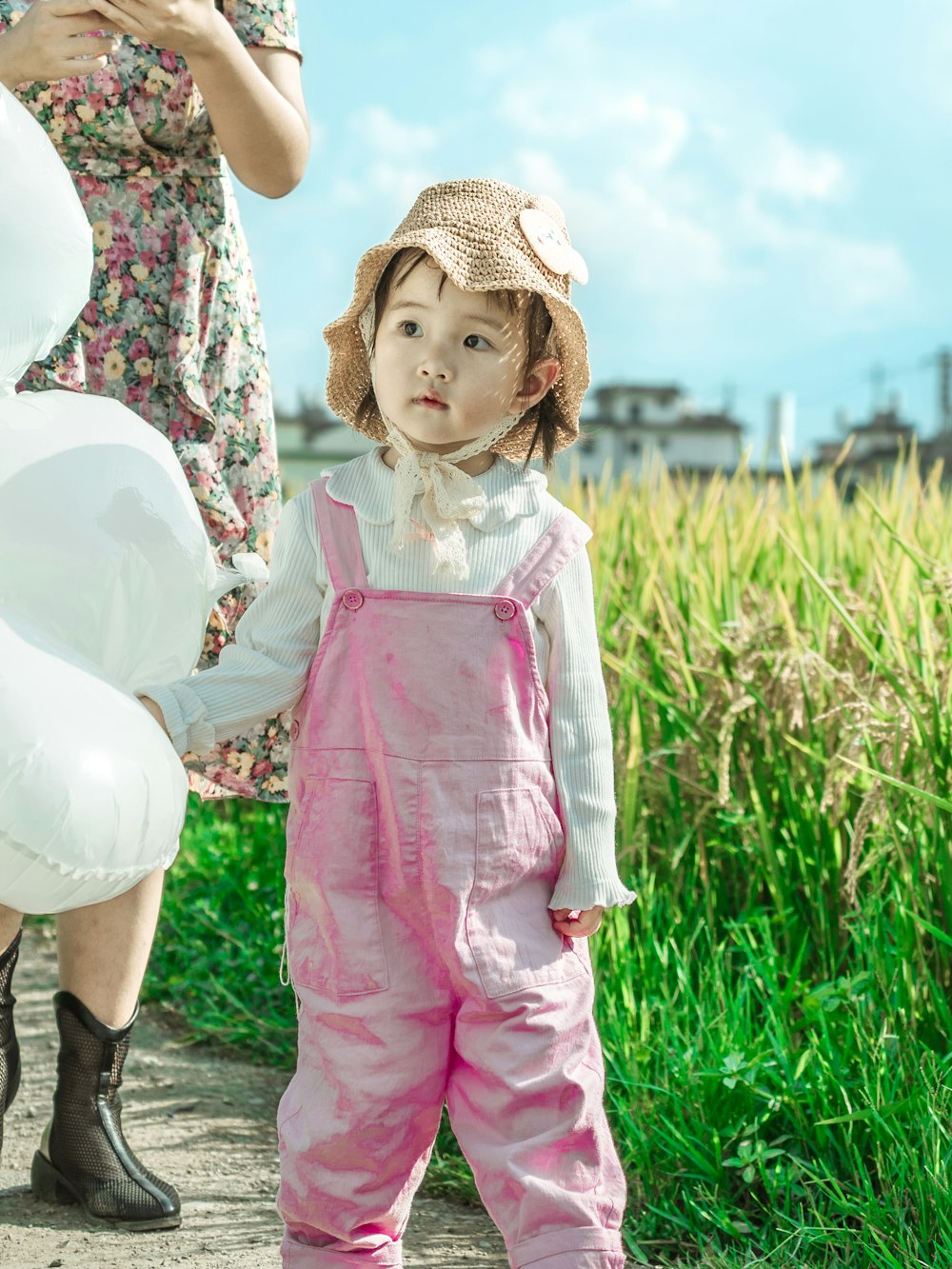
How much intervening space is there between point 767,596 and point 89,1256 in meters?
1.73

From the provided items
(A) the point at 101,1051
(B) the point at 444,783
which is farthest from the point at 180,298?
(A) the point at 101,1051

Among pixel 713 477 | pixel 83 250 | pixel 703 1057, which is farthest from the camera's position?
pixel 713 477

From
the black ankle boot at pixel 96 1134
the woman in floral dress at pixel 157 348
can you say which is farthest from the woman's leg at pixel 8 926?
the black ankle boot at pixel 96 1134

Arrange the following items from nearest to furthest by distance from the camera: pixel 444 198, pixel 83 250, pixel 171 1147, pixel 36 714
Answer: pixel 36 714 < pixel 83 250 < pixel 444 198 < pixel 171 1147

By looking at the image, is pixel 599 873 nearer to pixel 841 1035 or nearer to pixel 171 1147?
pixel 841 1035

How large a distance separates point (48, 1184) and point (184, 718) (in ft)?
2.97

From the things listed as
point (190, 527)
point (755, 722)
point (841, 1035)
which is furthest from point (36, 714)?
point (755, 722)

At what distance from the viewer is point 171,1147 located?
7.30 feet

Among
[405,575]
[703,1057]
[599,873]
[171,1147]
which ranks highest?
[405,575]

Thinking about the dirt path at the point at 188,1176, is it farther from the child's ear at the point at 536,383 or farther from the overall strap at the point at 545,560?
the child's ear at the point at 536,383

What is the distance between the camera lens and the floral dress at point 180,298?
1748 millimetres

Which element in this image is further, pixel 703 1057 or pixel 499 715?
pixel 703 1057

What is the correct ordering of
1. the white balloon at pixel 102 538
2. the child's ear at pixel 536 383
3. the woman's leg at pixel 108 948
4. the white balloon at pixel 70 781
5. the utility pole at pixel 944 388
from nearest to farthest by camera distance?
the white balloon at pixel 70 781 → the white balloon at pixel 102 538 → the child's ear at pixel 536 383 → the woman's leg at pixel 108 948 → the utility pole at pixel 944 388

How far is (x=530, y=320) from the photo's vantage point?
1.53m
